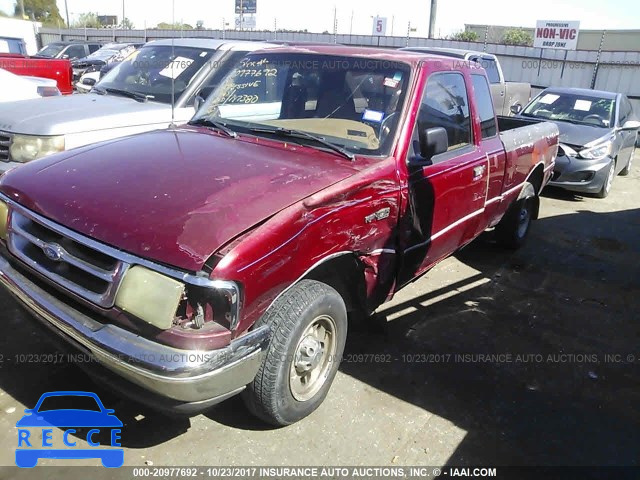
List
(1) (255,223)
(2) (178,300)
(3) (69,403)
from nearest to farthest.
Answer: (2) (178,300) → (1) (255,223) → (3) (69,403)

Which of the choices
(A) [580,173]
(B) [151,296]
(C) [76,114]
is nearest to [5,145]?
(C) [76,114]

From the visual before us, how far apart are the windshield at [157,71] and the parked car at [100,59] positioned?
9.01 meters

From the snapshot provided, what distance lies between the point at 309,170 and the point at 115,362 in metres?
1.39

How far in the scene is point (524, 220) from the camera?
5.93 meters

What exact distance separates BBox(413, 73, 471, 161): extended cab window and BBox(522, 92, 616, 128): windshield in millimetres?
5561

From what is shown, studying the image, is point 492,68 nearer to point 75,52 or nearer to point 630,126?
point 630,126

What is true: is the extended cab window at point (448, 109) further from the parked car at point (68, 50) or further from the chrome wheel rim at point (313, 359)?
the parked car at point (68, 50)

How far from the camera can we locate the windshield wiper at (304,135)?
3.13 meters

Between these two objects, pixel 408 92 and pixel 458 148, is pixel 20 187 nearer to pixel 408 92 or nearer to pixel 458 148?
pixel 408 92

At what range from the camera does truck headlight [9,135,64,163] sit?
4.64 metres

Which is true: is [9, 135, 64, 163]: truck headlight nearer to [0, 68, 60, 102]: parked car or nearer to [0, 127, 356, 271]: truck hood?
[0, 127, 356, 271]: truck hood

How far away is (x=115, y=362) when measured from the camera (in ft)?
7.33

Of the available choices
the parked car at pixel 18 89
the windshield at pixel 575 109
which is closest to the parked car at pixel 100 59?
the parked car at pixel 18 89

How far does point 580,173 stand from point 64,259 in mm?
7678
